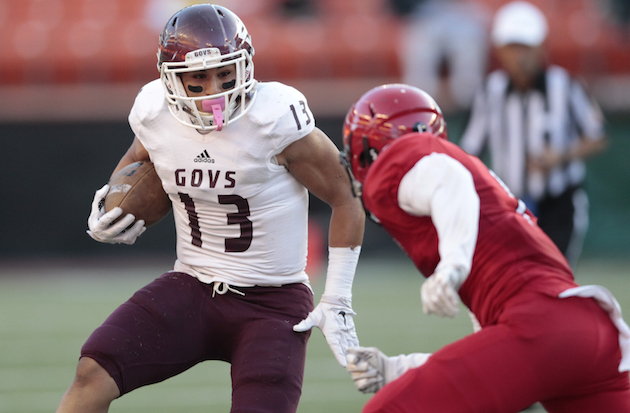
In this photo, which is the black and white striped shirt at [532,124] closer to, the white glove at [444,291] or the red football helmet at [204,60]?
the red football helmet at [204,60]

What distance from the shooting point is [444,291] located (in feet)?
6.75

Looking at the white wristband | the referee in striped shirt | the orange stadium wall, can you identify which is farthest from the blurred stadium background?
the white wristband

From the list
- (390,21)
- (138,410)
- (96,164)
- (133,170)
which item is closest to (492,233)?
(133,170)

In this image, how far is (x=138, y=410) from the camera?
14.0 ft

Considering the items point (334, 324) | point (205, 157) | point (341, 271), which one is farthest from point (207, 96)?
point (334, 324)

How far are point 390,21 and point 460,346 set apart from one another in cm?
895

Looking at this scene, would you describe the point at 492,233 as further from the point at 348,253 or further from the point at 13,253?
the point at 13,253

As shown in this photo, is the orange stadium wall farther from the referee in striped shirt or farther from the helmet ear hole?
the helmet ear hole

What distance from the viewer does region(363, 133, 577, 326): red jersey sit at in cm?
227

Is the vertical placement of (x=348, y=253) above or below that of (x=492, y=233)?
below

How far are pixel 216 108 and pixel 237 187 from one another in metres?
0.26

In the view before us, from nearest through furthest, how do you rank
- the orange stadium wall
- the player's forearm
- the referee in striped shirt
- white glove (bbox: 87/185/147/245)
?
white glove (bbox: 87/185/147/245), the player's forearm, the referee in striped shirt, the orange stadium wall

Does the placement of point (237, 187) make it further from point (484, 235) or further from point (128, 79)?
point (128, 79)

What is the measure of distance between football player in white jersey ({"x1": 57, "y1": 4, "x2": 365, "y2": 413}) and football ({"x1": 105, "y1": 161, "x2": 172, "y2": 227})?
0.14ft
